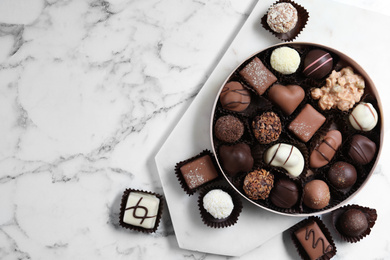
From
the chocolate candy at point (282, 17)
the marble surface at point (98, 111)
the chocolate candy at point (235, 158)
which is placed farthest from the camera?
the marble surface at point (98, 111)

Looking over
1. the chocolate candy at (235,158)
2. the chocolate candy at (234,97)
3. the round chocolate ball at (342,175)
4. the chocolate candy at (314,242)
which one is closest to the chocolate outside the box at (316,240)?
the chocolate candy at (314,242)

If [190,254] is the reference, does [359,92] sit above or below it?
above

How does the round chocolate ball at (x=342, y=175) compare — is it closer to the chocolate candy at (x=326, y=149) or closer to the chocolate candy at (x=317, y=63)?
the chocolate candy at (x=326, y=149)

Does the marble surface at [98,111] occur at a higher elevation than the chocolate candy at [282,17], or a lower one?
lower

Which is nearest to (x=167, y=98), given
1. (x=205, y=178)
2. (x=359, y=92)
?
(x=205, y=178)

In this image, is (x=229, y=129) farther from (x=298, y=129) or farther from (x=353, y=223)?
(x=353, y=223)

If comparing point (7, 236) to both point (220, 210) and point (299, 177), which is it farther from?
point (299, 177)

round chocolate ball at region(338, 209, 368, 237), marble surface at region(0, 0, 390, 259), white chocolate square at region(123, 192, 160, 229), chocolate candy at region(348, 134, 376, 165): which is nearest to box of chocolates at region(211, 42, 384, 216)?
chocolate candy at region(348, 134, 376, 165)
